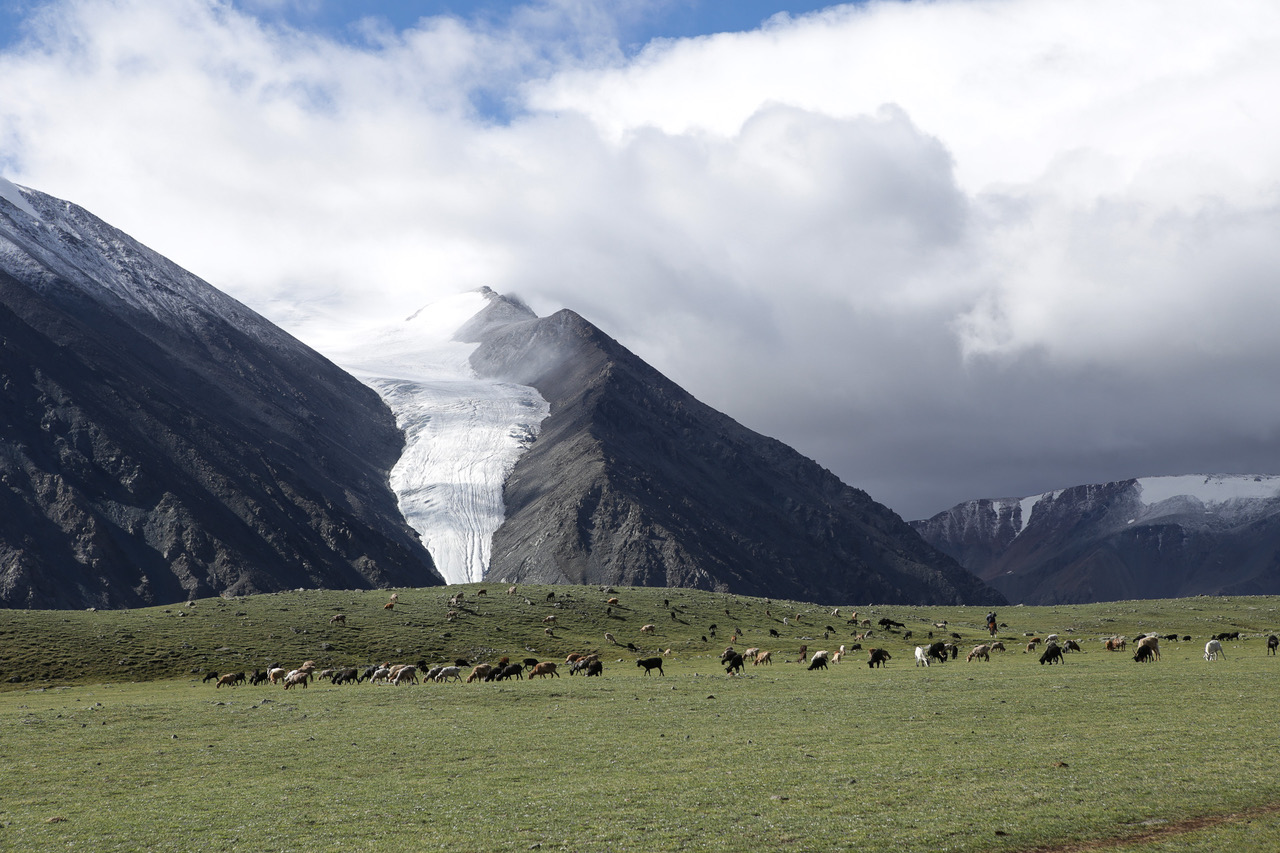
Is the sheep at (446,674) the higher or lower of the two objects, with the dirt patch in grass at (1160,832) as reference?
lower

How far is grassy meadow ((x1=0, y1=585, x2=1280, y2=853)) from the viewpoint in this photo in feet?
66.4

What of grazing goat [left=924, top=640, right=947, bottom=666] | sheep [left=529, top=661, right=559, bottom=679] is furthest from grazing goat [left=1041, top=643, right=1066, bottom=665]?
sheep [left=529, top=661, right=559, bottom=679]

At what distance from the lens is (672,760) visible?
2773 centimetres

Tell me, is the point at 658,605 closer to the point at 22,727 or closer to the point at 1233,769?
Result: the point at 22,727

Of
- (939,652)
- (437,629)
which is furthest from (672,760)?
(437,629)

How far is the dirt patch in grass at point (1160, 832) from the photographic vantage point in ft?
61.2

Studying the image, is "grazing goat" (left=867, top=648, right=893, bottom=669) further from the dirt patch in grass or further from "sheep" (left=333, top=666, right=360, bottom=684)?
the dirt patch in grass

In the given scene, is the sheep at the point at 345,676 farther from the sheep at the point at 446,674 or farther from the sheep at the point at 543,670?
the sheep at the point at 543,670

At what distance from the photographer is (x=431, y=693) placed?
48.8 m

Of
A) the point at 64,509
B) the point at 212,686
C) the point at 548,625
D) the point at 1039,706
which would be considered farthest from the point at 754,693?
the point at 64,509

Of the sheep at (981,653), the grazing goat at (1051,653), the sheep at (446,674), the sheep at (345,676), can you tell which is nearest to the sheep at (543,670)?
the sheep at (446,674)

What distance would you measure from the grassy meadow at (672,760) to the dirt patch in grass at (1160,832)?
2.7 inches

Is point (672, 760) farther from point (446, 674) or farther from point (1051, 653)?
point (1051, 653)

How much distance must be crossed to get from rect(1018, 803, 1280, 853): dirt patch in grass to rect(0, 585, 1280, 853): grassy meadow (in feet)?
0.23
